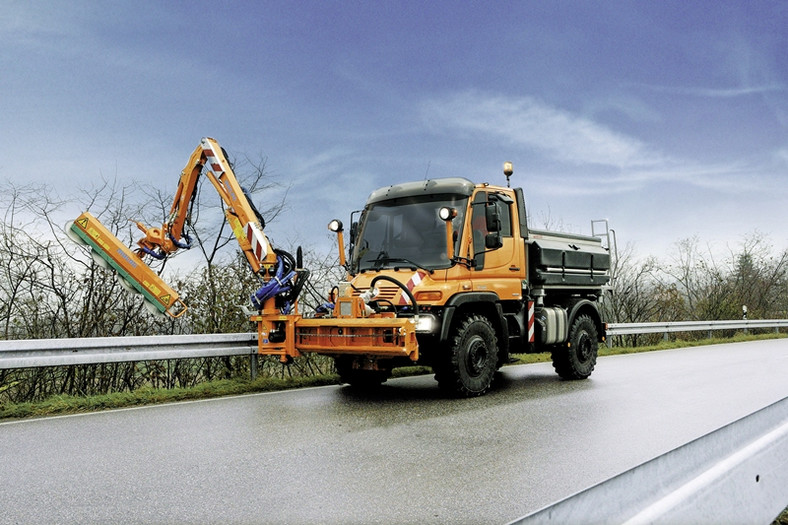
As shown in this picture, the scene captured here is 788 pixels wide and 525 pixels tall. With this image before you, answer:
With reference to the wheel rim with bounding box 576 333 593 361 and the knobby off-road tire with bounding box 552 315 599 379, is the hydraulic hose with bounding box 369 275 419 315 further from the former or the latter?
the wheel rim with bounding box 576 333 593 361

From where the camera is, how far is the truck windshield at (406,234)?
8.44 m

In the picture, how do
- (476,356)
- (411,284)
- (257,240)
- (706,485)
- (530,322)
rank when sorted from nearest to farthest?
(706,485)
(411,284)
(476,356)
(257,240)
(530,322)

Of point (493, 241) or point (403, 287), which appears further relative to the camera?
point (493, 241)

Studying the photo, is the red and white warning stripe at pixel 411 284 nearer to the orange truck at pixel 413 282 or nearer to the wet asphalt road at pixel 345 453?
the orange truck at pixel 413 282

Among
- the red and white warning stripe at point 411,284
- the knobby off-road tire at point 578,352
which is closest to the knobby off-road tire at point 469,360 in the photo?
the red and white warning stripe at point 411,284

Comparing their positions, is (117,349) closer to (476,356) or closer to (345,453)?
(345,453)

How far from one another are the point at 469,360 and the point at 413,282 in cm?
124

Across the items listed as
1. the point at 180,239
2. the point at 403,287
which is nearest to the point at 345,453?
the point at 403,287

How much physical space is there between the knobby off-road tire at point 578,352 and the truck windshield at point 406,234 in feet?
10.8

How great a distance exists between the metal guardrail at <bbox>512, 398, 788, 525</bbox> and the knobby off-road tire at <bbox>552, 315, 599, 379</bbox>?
25.7ft

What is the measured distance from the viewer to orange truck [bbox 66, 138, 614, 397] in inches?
316

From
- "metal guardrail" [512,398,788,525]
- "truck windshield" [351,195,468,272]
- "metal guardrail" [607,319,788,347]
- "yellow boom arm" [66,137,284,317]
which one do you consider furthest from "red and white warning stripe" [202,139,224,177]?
"metal guardrail" [607,319,788,347]

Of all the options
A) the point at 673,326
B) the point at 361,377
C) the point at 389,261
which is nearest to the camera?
the point at 389,261

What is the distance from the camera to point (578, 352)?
417 inches
